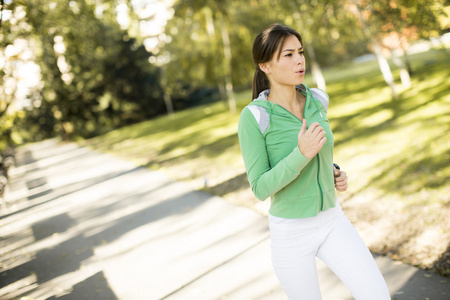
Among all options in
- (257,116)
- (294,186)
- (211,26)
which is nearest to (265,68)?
(257,116)

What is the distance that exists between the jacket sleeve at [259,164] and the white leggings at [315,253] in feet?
0.94

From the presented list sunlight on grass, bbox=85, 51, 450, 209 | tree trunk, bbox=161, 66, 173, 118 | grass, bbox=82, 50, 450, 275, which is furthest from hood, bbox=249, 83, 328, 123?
tree trunk, bbox=161, 66, 173, 118

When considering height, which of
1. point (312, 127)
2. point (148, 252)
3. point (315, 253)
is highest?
point (312, 127)

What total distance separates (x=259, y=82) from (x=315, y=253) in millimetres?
1074

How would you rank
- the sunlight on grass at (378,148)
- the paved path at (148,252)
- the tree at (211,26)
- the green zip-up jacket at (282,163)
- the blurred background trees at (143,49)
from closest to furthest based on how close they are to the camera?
the green zip-up jacket at (282,163), the paved path at (148,252), the sunlight on grass at (378,148), the blurred background trees at (143,49), the tree at (211,26)

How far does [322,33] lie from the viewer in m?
19.3

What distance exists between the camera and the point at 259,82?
2.56 meters

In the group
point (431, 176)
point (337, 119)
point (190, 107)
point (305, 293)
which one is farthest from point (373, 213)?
point (190, 107)

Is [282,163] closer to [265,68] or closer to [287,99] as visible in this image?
[287,99]

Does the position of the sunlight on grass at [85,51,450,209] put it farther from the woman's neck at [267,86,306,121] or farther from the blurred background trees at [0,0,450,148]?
the woman's neck at [267,86,306,121]

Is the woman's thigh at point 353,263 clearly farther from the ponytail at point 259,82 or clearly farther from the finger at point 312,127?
the ponytail at point 259,82

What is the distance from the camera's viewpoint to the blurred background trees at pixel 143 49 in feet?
45.1

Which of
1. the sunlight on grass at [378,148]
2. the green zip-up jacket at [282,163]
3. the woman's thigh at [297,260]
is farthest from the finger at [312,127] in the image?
the sunlight on grass at [378,148]

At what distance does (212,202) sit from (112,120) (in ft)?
106
